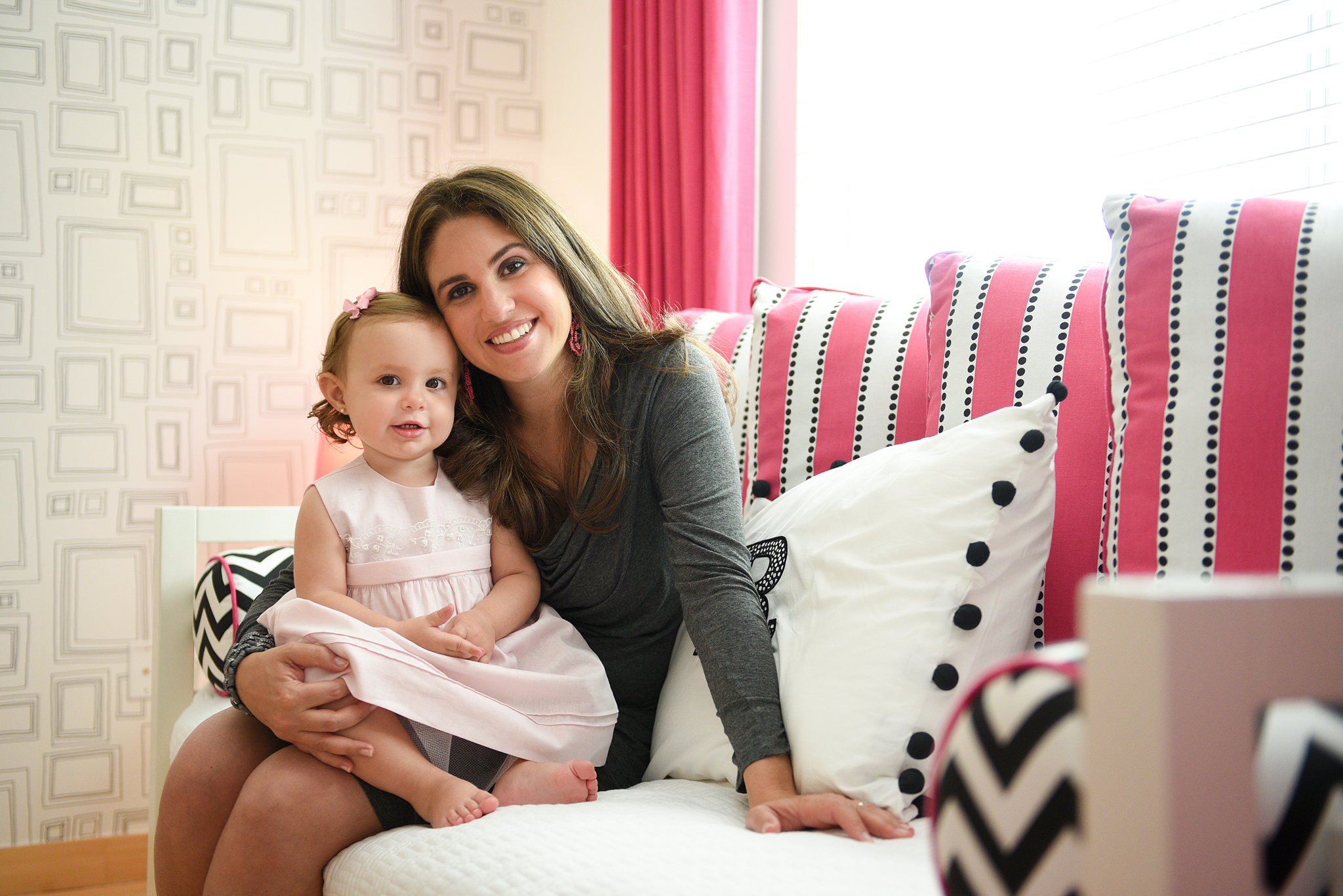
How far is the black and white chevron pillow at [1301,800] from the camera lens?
0.36 meters

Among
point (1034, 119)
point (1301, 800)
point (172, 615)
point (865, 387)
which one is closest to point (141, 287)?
point (172, 615)

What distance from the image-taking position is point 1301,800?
1.22 ft

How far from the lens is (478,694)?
38.9 inches

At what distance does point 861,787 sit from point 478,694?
410 millimetres

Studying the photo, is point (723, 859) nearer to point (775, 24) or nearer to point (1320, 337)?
point (1320, 337)

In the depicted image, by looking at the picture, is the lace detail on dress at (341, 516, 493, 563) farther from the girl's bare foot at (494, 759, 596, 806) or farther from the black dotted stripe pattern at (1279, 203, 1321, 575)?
the black dotted stripe pattern at (1279, 203, 1321, 575)

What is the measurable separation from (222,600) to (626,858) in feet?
3.27

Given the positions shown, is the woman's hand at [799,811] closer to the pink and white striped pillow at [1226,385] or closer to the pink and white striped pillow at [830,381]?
the pink and white striped pillow at [1226,385]

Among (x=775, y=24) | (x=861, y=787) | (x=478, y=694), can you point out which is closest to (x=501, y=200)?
(x=478, y=694)

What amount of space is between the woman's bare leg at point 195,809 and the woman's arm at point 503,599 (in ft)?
0.94


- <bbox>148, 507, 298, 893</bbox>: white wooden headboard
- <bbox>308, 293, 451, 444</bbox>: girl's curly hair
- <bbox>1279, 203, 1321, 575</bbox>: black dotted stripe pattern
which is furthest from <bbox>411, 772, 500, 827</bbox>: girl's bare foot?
<bbox>148, 507, 298, 893</bbox>: white wooden headboard

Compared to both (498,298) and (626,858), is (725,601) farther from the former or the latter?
(498,298)

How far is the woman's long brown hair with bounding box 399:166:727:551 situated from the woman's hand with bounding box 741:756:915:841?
0.39 m

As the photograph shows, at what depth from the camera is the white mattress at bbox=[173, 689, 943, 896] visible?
25.8 inches
